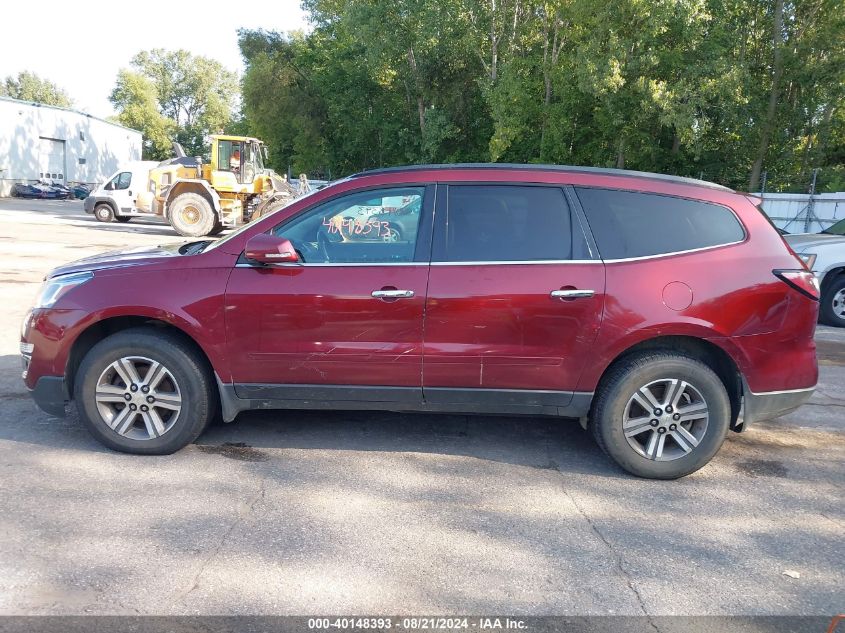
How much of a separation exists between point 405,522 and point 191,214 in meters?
17.9

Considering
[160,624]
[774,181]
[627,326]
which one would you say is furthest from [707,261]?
[774,181]

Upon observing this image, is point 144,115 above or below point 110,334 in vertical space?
above

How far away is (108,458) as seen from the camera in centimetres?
422

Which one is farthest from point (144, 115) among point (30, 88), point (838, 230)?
point (838, 230)

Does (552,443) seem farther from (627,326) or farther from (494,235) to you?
(494,235)

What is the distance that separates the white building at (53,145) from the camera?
47.3 meters

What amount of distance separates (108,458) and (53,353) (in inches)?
29.3

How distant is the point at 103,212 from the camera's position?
25266 mm

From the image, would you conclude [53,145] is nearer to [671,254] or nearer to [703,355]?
[671,254]

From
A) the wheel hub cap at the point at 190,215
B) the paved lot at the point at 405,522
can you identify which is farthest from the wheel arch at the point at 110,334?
the wheel hub cap at the point at 190,215

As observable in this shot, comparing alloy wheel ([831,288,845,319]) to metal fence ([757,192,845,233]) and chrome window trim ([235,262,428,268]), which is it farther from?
metal fence ([757,192,845,233])

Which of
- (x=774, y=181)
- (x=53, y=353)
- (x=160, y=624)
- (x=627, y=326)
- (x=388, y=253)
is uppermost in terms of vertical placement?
(x=774, y=181)

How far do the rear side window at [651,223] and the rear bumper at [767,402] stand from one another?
3.07 feet

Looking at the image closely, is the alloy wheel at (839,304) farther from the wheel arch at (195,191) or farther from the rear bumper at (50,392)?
the wheel arch at (195,191)
